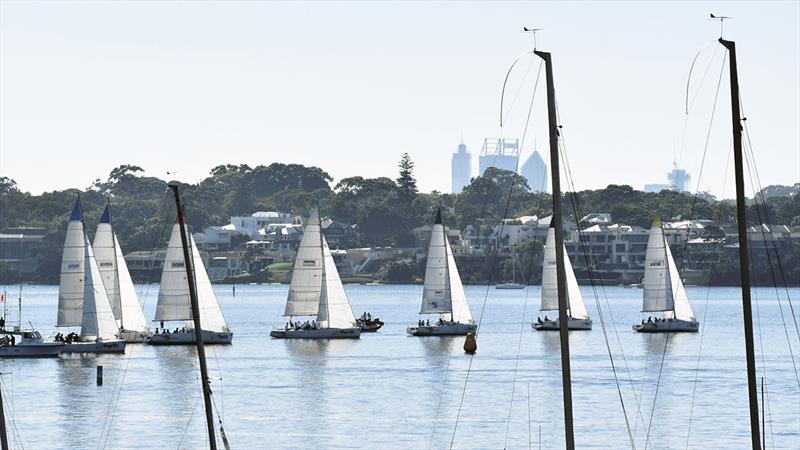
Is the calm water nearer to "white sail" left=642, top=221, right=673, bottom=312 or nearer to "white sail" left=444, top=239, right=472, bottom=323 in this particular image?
"white sail" left=444, top=239, right=472, bottom=323

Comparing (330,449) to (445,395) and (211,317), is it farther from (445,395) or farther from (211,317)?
(211,317)

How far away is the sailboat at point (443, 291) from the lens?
11388 centimetres

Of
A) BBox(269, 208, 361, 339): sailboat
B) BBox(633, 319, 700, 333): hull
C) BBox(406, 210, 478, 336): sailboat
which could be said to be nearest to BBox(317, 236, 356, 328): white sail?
BBox(269, 208, 361, 339): sailboat

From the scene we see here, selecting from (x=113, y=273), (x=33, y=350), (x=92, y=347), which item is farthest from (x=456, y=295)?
(x=33, y=350)

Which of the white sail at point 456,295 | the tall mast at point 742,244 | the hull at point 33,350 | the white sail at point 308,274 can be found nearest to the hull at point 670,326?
the white sail at point 456,295

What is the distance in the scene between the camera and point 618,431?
63406 mm

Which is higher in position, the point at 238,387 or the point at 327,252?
the point at 327,252

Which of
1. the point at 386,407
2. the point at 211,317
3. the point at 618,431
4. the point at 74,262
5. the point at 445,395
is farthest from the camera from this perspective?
the point at 211,317

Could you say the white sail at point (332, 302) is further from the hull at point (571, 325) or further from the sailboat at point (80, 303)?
the hull at point (571, 325)

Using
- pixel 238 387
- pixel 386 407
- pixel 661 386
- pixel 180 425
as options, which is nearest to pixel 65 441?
pixel 180 425

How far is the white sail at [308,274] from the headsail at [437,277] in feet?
25.1

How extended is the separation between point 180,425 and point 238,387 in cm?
1658

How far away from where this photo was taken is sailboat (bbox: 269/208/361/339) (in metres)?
110

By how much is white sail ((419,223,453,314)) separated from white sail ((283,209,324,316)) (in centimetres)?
767
